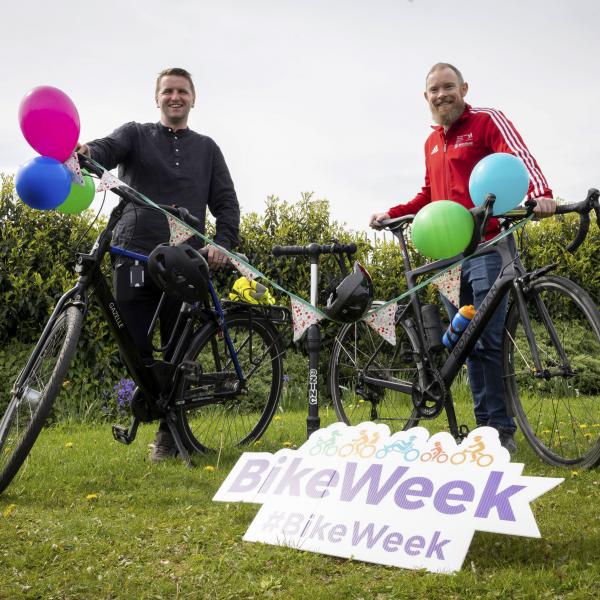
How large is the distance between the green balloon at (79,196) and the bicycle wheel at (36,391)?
0.58 metres

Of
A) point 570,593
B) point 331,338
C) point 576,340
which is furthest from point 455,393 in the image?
point 570,593

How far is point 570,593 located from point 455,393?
4045 millimetres

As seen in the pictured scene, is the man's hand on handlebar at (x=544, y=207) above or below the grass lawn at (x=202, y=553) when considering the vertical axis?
above

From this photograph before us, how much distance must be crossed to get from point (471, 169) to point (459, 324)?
849 millimetres

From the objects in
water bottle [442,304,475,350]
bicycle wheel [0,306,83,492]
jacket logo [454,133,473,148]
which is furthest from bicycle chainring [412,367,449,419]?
bicycle wheel [0,306,83,492]

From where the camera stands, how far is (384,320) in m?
3.90

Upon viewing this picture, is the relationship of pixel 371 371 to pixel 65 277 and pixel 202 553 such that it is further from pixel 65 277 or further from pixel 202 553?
pixel 65 277

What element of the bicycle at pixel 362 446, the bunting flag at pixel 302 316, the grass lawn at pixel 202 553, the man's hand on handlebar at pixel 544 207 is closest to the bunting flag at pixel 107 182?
the bunting flag at pixel 302 316

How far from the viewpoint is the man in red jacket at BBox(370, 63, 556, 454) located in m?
3.69

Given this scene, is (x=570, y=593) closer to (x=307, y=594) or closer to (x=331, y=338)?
(x=307, y=594)


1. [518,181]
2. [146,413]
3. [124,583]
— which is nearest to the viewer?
[124,583]

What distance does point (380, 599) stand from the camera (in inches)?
84.0

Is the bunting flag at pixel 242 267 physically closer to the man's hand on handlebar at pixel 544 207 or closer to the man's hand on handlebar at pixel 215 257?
the man's hand on handlebar at pixel 215 257

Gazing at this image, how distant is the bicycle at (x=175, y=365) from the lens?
325cm
